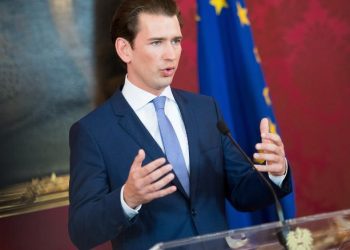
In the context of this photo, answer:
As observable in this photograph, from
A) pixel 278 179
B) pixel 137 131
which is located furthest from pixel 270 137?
pixel 137 131

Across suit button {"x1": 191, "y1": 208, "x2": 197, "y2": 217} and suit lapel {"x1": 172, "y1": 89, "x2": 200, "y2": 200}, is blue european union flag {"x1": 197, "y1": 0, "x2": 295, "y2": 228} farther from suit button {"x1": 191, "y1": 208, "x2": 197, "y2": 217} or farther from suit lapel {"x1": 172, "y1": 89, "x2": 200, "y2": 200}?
suit button {"x1": 191, "y1": 208, "x2": 197, "y2": 217}

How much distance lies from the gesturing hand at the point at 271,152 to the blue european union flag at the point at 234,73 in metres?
0.78

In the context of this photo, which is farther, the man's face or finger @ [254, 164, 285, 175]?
the man's face

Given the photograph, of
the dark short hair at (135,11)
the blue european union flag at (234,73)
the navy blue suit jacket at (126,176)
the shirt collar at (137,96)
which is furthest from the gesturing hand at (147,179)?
the blue european union flag at (234,73)

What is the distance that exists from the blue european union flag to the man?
58cm

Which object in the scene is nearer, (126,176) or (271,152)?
(271,152)

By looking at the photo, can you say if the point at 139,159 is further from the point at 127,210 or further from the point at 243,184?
the point at 243,184

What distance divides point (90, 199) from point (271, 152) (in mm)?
→ 518

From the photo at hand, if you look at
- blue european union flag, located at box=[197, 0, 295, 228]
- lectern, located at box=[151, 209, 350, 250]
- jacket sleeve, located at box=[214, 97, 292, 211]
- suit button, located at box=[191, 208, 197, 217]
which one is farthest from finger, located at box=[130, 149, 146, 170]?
blue european union flag, located at box=[197, 0, 295, 228]

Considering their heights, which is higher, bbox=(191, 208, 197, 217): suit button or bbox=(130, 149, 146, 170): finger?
bbox=(130, 149, 146, 170): finger

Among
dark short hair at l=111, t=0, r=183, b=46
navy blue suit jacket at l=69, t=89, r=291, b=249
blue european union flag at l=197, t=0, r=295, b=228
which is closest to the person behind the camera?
navy blue suit jacket at l=69, t=89, r=291, b=249

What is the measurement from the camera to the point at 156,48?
149 cm

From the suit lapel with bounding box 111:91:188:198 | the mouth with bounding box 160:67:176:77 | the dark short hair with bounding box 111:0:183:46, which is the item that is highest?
the dark short hair with bounding box 111:0:183:46

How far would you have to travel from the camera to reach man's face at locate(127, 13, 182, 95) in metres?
1.48
